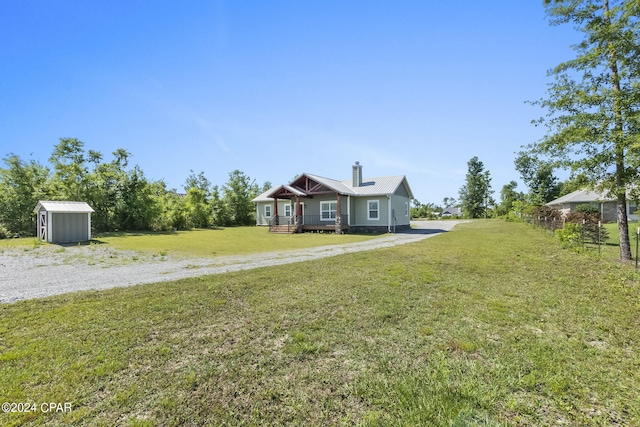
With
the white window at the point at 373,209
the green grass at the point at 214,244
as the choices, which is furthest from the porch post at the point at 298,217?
the white window at the point at 373,209

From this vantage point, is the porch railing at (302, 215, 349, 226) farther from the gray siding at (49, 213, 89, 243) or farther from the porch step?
the gray siding at (49, 213, 89, 243)

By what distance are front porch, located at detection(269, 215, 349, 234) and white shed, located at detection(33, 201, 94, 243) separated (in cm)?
1137

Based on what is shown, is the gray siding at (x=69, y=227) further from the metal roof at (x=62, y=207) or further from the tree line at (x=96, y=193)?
the tree line at (x=96, y=193)

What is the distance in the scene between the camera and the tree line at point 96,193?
1969cm

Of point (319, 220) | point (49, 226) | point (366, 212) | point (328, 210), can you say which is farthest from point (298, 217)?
point (49, 226)

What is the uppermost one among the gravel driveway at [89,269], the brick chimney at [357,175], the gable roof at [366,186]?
the brick chimney at [357,175]

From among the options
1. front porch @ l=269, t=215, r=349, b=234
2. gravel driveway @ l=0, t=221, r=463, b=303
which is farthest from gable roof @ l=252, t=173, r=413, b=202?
gravel driveway @ l=0, t=221, r=463, b=303

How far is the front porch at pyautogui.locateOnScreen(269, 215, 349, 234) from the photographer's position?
68.4 ft

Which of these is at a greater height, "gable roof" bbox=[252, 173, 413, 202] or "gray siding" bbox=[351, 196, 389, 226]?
"gable roof" bbox=[252, 173, 413, 202]

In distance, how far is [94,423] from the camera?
6.81 ft

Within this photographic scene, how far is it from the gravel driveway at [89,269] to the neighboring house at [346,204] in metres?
12.0

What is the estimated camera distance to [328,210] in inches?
883

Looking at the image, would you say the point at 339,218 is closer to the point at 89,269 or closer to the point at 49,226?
the point at 89,269

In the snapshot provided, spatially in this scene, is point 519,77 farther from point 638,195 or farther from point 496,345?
point 496,345
